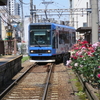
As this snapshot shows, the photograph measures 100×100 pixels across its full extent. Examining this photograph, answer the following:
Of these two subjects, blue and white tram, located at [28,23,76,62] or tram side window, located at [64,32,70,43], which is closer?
blue and white tram, located at [28,23,76,62]

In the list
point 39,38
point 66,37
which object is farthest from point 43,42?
point 66,37

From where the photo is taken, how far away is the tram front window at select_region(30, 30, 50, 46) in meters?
19.0

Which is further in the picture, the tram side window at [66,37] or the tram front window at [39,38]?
the tram side window at [66,37]

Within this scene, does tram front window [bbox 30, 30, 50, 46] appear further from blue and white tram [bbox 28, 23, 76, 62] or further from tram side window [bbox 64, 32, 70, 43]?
tram side window [bbox 64, 32, 70, 43]

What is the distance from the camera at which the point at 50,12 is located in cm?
3247

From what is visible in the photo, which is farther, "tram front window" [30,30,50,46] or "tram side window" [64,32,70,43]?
"tram side window" [64,32,70,43]

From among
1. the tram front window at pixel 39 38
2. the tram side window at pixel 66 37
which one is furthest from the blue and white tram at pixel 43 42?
the tram side window at pixel 66 37

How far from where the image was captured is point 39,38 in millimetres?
19047

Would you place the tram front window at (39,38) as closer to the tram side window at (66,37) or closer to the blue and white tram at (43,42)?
the blue and white tram at (43,42)

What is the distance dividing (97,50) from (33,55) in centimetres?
1224

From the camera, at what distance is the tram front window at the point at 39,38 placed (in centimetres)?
1897

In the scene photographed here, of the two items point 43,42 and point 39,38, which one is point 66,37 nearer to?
point 43,42

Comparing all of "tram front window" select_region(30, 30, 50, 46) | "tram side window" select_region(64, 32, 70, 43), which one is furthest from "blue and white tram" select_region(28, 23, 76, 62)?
"tram side window" select_region(64, 32, 70, 43)

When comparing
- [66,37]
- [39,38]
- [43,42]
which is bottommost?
[43,42]
